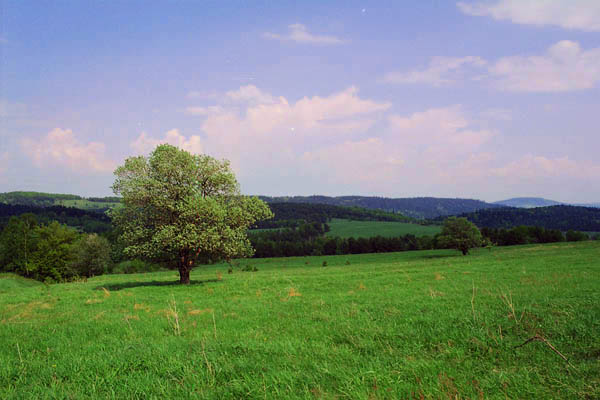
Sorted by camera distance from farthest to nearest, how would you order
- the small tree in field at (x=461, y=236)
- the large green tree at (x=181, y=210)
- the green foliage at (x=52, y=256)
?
the small tree in field at (x=461, y=236)
the green foliage at (x=52, y=256)
the large green tree at (x=181, y=210)

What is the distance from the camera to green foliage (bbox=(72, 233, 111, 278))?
248ft

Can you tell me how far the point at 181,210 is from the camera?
24812 millimetres

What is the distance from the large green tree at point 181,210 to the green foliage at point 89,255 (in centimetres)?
6126

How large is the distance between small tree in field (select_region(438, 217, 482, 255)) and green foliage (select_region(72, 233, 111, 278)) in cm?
7950

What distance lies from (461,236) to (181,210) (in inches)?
2702

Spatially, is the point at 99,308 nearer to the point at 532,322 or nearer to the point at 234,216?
the point at 234,216

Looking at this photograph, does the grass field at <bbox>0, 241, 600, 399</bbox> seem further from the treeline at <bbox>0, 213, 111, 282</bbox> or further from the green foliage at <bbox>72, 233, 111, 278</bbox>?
the treeline at <bbox>0, 213, 111, 282</bbox>

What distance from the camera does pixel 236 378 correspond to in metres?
6.38

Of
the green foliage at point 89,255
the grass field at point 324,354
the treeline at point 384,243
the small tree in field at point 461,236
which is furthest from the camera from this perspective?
the treeline at point 384,243

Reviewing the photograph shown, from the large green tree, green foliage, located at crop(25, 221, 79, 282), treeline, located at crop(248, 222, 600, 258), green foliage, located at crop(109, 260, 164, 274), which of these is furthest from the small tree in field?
green foliage, located at crop(25, 221, 79, 282)

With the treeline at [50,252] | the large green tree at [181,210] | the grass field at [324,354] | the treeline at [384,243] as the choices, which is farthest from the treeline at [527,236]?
the treeline at [50,252]

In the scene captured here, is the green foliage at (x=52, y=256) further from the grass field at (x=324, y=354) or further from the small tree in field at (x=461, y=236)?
the small tree in field at (x=461, y=236)

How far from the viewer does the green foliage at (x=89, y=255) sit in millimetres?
75562

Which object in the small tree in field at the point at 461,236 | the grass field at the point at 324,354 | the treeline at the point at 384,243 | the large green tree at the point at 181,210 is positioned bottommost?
the treeline at the point at 384,243
